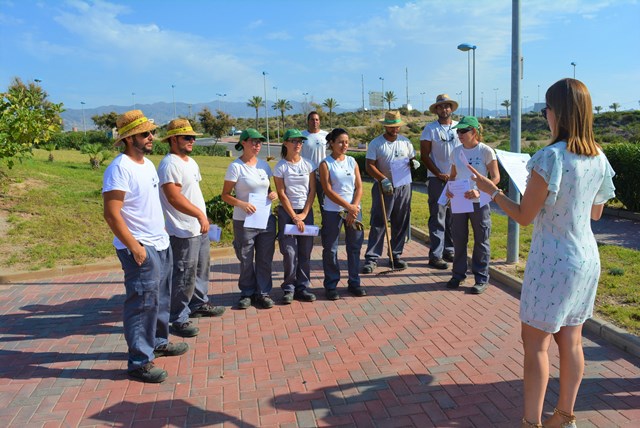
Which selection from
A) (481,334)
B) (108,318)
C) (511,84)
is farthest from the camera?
(511,84)

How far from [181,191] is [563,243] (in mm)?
3223

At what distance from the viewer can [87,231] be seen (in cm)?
870

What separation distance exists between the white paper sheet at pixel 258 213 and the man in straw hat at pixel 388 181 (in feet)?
5.61

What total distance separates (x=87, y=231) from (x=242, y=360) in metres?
5.64

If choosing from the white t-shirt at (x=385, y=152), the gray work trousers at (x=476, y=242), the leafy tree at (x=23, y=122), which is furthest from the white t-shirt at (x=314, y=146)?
the leafy tree at (x=23, y=122)

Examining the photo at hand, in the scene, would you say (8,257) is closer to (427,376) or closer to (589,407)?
(427,376)

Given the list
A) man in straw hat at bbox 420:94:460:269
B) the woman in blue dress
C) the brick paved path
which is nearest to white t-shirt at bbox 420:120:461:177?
man in straw hat at bbox 420:94:460:269

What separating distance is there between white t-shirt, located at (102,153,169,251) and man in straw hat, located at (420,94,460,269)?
388 cm

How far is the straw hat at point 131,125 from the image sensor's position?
3766mm

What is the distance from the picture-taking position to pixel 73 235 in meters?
8.45

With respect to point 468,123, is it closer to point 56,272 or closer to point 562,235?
point 562,235

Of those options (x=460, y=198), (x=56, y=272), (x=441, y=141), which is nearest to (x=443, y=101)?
(x=441, y=141)

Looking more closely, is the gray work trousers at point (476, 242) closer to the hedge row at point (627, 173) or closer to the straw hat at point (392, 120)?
the straw hat at point (392, 120)

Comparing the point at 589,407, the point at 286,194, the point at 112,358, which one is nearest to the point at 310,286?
the point at 286,194
